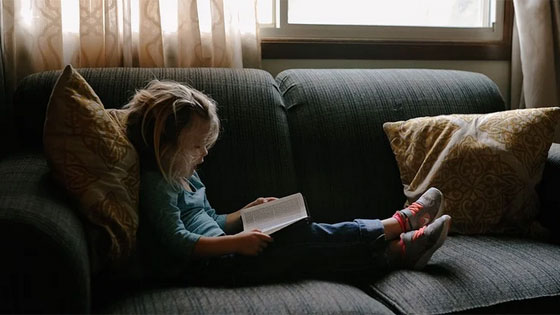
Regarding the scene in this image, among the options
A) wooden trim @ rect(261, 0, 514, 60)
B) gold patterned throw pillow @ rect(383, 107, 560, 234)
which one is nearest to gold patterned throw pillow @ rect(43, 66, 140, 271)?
gold patterned throw pillow @ rect(383, 107, 560, 234)

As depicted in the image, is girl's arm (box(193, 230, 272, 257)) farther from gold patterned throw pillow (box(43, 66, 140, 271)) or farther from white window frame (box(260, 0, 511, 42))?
white window frame (box(260, 0, 511, 42))

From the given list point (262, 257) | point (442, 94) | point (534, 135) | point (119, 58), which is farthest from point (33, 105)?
point (534, 135)

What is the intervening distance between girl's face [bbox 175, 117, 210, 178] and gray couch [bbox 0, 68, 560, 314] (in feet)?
0.76

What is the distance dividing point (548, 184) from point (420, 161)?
1.28ft

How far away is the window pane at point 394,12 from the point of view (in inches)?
102

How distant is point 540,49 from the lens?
2496 mm

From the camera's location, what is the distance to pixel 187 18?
7.17 feet

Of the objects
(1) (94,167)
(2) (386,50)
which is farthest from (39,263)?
(2) (386,50)

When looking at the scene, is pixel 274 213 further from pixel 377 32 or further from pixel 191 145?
pixel 377 32

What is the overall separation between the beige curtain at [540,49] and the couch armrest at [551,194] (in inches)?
25.6

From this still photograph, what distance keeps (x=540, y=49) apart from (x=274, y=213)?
1476mm

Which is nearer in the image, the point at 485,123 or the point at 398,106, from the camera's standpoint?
the point at 485,123

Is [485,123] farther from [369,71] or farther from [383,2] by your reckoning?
[383,2]

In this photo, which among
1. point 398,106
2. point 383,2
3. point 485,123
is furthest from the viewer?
point 383,2
